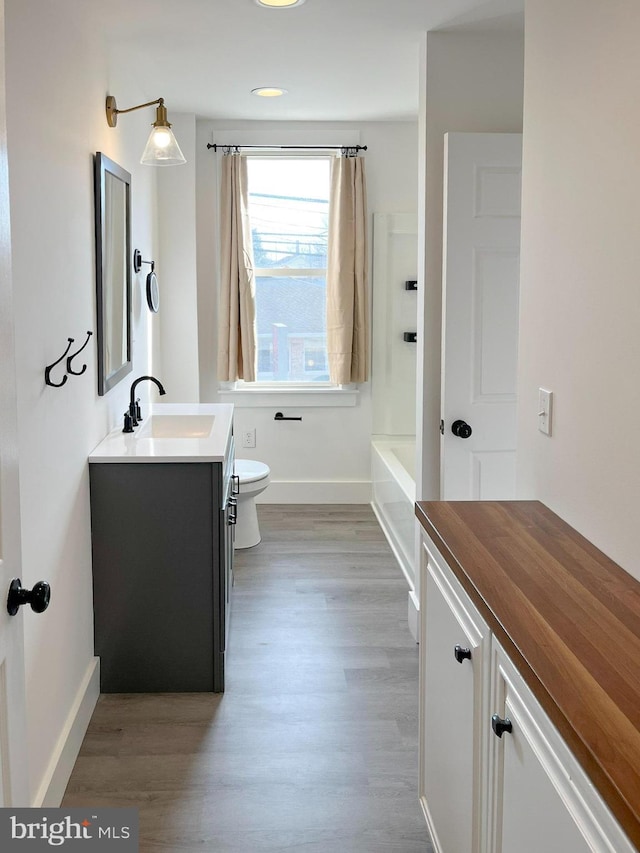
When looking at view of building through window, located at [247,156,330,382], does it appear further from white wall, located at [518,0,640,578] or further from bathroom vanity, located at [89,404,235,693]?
white wall, located at [518,0,640,578]

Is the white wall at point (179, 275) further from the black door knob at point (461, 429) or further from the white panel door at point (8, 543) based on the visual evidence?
the white panel door at point (8, 543)

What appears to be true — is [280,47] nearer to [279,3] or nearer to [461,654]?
[279,3]

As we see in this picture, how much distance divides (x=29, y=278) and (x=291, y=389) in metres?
3.62

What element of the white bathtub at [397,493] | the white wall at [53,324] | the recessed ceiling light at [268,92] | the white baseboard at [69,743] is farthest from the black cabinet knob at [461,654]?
the recessed ceiling light at [268,92]

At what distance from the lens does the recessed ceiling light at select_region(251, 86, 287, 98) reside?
4.57 meters

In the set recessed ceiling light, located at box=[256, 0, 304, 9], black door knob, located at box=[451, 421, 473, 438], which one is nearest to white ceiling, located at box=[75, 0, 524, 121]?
recessed ceiling light, located at box=[256, 0, 304, 9]

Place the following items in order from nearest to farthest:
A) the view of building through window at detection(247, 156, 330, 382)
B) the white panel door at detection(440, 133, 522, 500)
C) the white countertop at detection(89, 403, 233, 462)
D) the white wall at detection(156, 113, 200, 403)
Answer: the white countertop at detection(89, 403, 233, 462), the white panel door at detection(440, 133, 522, 500), the white wall at detection(156, 113, 200, 403), the view of building through window at detection(247, 156, 330, 382)

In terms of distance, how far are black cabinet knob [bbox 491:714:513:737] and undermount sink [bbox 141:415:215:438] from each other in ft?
9.21

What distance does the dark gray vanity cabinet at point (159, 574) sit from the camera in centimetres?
310

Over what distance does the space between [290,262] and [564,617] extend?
14.8 feet

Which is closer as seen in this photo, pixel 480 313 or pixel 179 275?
pixel 480 313

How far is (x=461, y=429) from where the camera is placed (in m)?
3.43

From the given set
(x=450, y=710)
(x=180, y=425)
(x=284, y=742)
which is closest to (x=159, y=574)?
(x=284, y=742)

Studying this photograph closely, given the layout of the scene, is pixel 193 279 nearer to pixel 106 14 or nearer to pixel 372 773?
pixel 106 14
